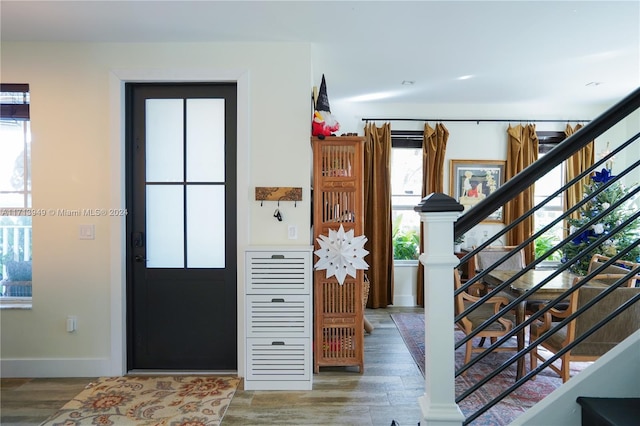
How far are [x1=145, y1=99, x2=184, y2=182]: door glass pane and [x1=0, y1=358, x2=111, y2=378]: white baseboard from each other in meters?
1.51

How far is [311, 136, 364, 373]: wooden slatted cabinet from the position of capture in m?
2.99

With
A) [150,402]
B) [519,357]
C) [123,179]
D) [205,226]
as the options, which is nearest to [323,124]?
[205,226]

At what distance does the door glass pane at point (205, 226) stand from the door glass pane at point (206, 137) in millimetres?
121

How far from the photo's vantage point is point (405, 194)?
16.6 ft

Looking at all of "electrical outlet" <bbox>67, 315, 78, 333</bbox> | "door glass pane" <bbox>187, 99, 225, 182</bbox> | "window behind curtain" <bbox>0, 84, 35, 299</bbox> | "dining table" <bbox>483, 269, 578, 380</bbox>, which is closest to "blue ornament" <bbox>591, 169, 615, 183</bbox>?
"dining table" <bbox>483, 269, 578, 380</bbox>

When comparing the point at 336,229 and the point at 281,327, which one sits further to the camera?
the point at 336,229

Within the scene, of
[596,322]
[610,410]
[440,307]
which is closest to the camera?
[610,410]

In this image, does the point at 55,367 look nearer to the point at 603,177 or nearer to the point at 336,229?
the point at 336,229

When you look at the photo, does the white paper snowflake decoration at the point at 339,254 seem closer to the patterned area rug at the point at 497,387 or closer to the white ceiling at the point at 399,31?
the patterned area rug at the point at 497,387

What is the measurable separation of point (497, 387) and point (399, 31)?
8.95 feet

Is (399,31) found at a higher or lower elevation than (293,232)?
higher

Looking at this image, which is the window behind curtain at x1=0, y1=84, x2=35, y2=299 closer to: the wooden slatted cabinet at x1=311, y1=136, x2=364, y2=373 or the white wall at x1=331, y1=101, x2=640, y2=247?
the wooden slatted cabinet at x1=311, y1=136, x2=364, y2=373

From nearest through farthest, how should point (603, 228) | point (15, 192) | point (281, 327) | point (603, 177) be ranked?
point (281, 327)
point (15, 192)
point (603, 228)
point (603, 177)

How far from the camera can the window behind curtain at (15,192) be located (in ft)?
10.1
